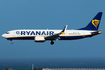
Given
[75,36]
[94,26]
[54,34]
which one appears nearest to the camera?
[54,34]

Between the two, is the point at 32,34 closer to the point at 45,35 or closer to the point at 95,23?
the point at 45,35

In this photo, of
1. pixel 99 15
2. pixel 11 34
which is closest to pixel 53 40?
pixel 11 34

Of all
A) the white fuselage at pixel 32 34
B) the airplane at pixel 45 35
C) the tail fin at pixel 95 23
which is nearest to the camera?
the airplane at pixel 45 35

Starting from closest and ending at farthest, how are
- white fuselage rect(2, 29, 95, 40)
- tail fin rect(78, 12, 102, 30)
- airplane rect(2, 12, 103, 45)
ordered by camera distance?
airplane rect(2, 12, 103, 45) < white fuselage rect(2, 29, 95, 40) < tail fin rect(78, 12, 102, 30)

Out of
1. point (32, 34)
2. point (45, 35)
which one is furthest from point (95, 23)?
point (32, 34)

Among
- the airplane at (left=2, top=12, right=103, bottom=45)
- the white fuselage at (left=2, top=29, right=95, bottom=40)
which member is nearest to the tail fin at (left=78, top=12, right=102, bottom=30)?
the airplane at (left=2, top=12, right=103, bottom=45)

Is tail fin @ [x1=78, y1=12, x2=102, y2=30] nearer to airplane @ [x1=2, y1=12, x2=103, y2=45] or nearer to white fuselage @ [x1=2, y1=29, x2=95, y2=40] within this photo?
airplane @ [x1=2, y1=12, x2=103, y2=45]

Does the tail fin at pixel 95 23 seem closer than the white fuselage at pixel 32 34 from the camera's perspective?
No

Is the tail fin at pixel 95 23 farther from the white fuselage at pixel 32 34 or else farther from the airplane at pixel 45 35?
the white fuselage at pixel 32 34

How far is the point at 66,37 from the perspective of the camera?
2918 inches

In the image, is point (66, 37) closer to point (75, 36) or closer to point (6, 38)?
point (75, 36)

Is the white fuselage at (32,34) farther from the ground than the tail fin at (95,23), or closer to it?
closer to it

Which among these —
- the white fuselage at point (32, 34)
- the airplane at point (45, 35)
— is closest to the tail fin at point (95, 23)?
the airplane at point (45, 35)

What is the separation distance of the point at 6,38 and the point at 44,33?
1379cm
